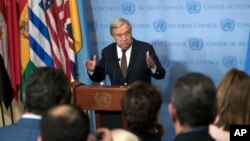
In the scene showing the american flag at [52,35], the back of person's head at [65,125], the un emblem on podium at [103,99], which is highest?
the american flag at [52,35]

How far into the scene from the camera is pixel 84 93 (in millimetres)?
3365

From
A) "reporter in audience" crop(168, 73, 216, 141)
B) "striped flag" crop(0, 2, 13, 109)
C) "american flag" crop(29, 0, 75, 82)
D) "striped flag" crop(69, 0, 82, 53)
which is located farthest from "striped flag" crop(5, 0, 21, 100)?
"reporter in audience" crop(168, 73, 216, 141)

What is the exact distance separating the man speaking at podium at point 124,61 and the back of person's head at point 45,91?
1.70 meters

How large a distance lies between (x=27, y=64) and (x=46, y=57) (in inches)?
8.2

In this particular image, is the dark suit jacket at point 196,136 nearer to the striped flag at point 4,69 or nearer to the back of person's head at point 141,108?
the back of person's head at point 141,108

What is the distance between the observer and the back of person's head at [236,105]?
2.08 m

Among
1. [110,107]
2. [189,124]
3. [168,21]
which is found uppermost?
[168,21]

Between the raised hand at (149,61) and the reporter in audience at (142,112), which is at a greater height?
the raised hand at (149,61)

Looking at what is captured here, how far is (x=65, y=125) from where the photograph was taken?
142 cm

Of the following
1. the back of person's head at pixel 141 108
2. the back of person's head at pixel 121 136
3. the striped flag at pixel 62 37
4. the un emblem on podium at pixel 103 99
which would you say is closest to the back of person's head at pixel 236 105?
the back of person's head at pixel 141 108

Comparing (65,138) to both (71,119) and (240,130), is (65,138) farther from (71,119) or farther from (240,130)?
(240,130)

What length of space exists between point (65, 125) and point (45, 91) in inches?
24.3

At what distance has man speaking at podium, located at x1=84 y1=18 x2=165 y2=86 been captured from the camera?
387 centimetres

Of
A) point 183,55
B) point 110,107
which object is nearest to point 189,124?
point 110,107
